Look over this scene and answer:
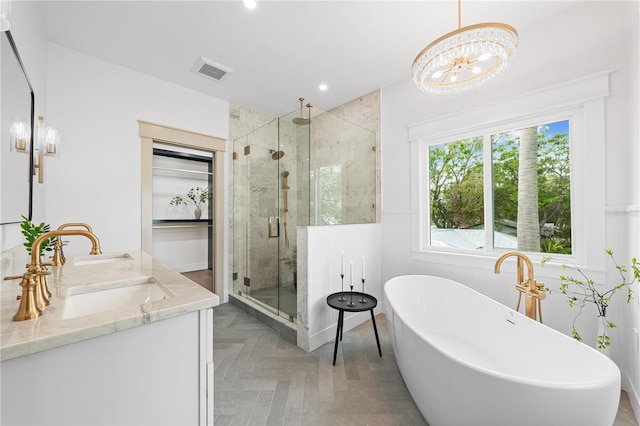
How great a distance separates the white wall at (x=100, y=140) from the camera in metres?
2.32

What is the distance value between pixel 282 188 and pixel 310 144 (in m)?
0.56

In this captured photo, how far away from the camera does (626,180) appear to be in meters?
1.67

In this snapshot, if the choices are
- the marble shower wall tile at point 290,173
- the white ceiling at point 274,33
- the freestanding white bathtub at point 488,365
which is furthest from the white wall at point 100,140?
the freestanding white bathtub at point 488,365

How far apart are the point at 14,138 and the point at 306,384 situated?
7.13 ft

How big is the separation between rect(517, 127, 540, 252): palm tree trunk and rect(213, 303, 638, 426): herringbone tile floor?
3.66 feet

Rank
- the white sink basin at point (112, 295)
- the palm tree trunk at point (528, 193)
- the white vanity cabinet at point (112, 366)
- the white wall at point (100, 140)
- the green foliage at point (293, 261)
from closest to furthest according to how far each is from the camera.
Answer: the white vanity cabinet at point (112, 366) < the white sink basin at point (112, 295) < the palm tree trunk at point (528, 193) < the white wall at point (100, 140) < the green foliage at point (293, 261)

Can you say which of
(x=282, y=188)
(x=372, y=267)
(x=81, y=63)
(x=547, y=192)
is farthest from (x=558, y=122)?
(x=81, y=63)

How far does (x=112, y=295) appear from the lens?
3.88 feet

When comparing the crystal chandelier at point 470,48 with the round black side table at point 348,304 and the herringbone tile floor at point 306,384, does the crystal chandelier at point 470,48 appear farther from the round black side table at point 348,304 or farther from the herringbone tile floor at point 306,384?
the herringbone tile floor at point 306,384

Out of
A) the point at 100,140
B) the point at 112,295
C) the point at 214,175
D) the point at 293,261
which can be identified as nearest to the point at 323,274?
the point at 293,261

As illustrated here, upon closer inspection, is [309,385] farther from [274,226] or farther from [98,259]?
[98,259]

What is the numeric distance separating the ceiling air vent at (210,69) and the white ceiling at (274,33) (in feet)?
0.20

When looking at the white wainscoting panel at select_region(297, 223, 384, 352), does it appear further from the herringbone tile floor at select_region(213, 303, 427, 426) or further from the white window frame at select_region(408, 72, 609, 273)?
the white window frame at select_region(408, 72, 609, 273)

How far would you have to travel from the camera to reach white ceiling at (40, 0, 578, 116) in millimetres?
1894
